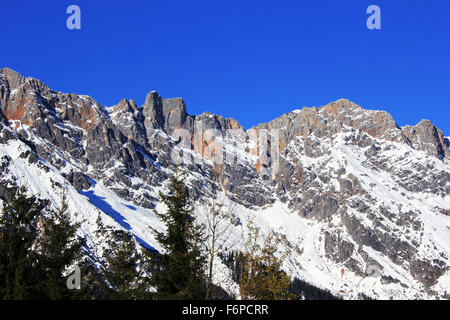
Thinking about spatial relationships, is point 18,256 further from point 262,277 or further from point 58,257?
point 262,277

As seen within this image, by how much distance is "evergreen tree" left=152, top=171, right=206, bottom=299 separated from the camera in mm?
25075

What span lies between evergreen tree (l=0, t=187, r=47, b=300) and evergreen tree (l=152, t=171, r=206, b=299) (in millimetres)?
6716

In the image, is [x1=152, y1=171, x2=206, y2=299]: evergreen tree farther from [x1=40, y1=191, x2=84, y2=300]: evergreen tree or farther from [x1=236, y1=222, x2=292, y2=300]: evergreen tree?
[x1=40, y1=191, x2=84, y2=300]: evergreen tree

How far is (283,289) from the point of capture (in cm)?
2080

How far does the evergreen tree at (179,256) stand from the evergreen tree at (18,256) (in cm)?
672

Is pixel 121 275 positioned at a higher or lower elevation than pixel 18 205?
lower

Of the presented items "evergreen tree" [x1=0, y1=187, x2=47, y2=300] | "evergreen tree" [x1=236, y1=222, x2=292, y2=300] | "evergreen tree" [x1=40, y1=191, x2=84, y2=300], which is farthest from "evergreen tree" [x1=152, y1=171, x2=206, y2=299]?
"evergreen tree" [x1=0, y1=187, x2=47, y2=300]

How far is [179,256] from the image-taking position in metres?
26.2

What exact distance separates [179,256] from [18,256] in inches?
341
